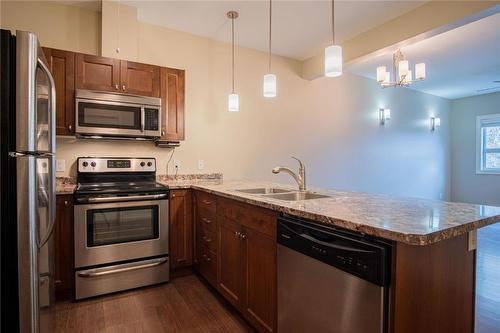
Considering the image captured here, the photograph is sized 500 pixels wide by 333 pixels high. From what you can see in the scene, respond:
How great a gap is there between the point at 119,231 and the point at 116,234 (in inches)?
1.3

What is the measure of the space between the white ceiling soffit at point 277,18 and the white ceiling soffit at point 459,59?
3.25 ft

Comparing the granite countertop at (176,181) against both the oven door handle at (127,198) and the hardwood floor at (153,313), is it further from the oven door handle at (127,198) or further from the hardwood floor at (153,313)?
the hardwood floor at (153,313)

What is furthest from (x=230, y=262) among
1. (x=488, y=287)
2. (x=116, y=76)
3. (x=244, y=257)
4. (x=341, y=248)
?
(x=488, y=287)

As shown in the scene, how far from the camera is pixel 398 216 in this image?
1259 millimetres

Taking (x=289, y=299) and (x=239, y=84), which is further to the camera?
(x=239, y=84)

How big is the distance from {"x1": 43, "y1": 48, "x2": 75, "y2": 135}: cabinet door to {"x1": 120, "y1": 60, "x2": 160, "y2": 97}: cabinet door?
42 centimetres

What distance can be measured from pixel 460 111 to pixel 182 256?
23.8 ft

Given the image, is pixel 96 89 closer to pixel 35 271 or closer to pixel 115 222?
pixel 115 222

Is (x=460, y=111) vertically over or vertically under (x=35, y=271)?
over

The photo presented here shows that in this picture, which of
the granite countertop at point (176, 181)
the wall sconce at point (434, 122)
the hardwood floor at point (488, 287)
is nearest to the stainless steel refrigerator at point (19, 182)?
the granite countertop at point (176, 181)

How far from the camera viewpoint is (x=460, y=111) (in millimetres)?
6742

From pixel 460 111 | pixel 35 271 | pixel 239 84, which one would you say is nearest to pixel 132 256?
pixel 35 271

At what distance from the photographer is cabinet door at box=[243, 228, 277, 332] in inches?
66.7

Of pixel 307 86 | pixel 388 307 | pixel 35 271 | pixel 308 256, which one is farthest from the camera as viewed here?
pixel 307 86
